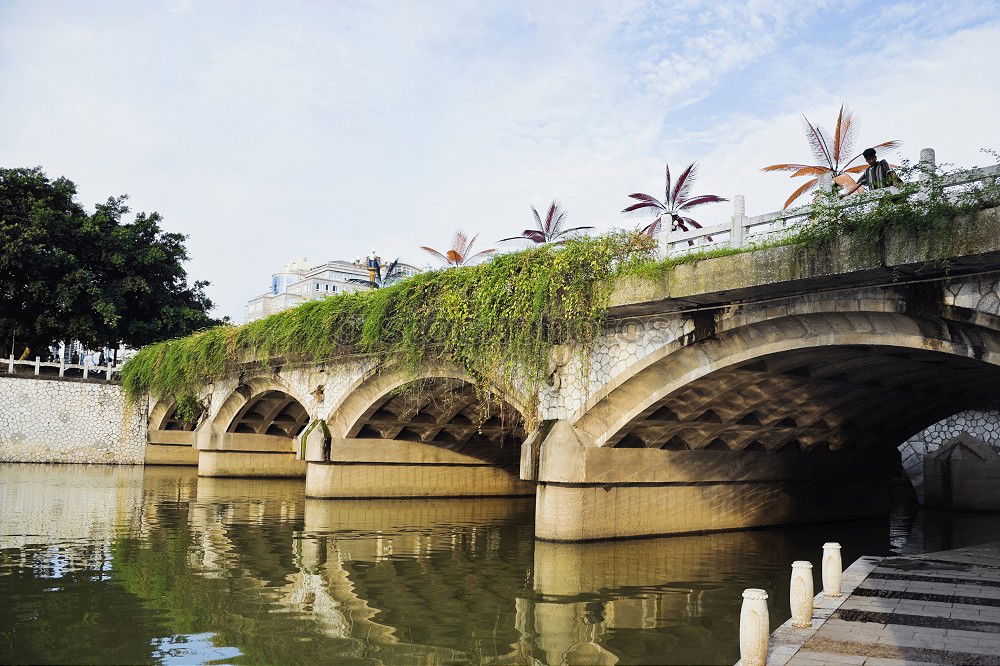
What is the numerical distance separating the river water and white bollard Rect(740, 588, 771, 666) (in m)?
1.47

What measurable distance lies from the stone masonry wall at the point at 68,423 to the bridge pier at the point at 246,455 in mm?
6854

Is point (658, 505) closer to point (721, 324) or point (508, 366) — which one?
point (508, 366)

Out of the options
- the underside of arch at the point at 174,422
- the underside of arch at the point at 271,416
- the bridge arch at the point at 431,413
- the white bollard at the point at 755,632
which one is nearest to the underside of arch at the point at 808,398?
the bridge arch at the point at 431,413

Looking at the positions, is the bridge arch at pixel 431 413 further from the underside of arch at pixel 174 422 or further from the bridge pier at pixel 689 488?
the underside of arch at pixel 174 422

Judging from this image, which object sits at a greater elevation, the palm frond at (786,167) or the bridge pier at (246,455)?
the palm frond at (786,167)

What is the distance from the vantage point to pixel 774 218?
11641 mm

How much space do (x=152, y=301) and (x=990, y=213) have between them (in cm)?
4001

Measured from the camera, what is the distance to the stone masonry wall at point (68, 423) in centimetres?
3322

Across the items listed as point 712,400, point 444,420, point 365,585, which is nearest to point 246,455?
point 444,420

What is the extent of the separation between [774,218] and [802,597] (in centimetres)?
580

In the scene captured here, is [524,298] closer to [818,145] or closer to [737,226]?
[737,226]

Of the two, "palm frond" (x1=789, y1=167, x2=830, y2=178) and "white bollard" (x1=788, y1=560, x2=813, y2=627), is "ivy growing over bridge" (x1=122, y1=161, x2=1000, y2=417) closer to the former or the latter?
"white bollard" (x1=788, y1=560, x2=813, y2=627)

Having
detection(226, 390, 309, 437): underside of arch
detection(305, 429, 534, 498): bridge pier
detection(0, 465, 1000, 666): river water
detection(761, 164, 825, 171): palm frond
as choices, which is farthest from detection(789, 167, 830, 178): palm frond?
detection(226, 390, 309, 437): underside of arch

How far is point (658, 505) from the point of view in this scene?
16.5m
